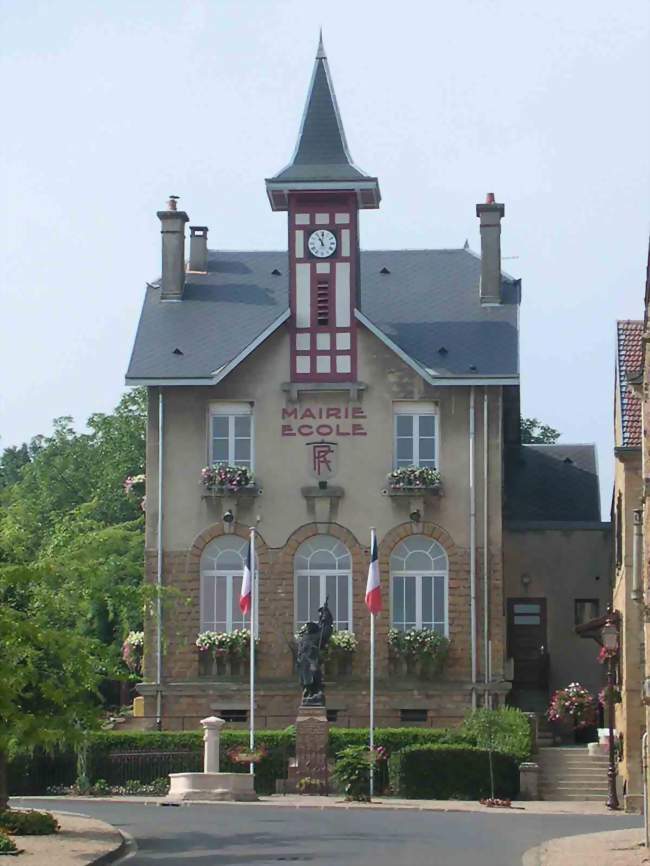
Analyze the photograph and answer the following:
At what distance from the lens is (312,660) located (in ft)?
141

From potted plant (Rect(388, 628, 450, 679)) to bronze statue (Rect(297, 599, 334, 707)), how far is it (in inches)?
115

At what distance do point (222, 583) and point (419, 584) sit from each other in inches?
179

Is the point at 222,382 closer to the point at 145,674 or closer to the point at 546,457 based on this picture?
the point at 145,674

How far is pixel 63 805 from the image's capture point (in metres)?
37.6

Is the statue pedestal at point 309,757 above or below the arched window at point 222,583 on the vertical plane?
below

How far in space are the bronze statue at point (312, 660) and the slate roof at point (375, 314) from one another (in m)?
6.87

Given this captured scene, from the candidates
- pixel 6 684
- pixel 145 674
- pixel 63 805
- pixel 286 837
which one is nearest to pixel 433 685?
pixel 145 674

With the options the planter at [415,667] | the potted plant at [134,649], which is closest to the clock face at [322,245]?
the planter at [415,667]

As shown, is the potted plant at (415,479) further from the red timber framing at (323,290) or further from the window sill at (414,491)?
the red timber framing at (323,290)

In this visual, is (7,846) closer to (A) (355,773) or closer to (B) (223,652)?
(A) (355,773)

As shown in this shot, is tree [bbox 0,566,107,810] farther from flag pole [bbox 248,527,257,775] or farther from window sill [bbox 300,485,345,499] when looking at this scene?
window sill [bbox 300,485,345,499]

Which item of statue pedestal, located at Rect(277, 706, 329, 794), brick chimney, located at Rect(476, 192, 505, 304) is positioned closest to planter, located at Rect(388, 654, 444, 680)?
statue pedestal, located at Rect(277, 706, 329, 794)

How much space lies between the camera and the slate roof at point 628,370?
40406 millimetres

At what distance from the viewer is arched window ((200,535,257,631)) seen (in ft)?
154
